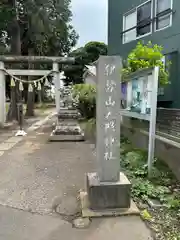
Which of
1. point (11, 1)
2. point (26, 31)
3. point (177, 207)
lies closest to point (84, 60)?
point (26, 31)

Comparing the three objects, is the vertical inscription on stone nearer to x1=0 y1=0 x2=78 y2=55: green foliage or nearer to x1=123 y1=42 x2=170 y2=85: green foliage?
x1=123 y1=42 x2=170 y2=85: green foliage

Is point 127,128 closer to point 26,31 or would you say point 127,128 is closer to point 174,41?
point 174,41

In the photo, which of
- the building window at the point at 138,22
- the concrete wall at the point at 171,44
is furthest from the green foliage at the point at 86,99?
the building window at the point at 138,22

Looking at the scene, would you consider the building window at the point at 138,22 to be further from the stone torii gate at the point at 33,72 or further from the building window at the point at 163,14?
the stone torii gate at the point at 33,72

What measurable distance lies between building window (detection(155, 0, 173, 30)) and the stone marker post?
6226mm

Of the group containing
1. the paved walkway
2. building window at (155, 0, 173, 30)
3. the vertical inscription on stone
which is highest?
building window at (155, 0, 173, 30)

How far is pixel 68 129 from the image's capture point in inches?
331

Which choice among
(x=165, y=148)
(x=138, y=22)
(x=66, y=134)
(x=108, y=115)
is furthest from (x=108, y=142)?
(x=138, y=22)

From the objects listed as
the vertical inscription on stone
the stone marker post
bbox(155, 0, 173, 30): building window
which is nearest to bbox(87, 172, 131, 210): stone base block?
the stone marker post

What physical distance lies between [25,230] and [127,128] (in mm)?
4979

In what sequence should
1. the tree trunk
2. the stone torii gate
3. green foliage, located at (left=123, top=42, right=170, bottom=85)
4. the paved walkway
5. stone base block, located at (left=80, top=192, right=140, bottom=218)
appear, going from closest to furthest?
the paved walkway < stone base block, located at (left=80, top=192, right=140, bottom=218) < green foliage, located at (left=123, top=42, right=170, bottom=85) < the stone torii gate < the tree trunk

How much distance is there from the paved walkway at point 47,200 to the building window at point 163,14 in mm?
5613

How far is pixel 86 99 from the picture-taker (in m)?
10.9

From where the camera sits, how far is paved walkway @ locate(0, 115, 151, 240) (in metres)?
2.59
